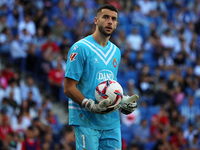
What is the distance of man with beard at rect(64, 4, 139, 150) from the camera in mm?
5647

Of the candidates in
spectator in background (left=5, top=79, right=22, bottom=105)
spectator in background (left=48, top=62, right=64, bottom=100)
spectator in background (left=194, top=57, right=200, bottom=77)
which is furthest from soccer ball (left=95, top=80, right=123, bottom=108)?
spectator in background (left=194, top=57, right=200, bottom=77)

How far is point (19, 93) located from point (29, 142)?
2.31 metres

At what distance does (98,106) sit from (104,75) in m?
0.65

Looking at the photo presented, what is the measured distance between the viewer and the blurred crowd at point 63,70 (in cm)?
1196

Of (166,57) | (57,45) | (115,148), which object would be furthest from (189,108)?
(115,148)

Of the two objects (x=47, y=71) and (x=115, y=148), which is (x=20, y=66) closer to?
(x=47, y=71)

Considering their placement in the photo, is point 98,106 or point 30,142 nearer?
point 98,106

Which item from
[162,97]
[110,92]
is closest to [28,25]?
[162,97]

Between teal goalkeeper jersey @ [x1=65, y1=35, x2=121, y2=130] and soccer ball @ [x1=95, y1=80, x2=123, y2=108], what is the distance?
0.23m

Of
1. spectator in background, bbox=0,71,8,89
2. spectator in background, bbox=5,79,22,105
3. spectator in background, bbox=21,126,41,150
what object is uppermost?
spectator in background, bbox=0,71,8,89

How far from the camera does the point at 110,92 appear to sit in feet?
17.7

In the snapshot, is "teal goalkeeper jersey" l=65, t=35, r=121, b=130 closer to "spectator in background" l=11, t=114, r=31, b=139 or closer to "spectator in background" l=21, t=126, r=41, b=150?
"spectator in background" l=21, t=126, r=41, b=150

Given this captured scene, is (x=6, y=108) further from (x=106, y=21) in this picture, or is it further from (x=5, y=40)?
(x=106, y=21)

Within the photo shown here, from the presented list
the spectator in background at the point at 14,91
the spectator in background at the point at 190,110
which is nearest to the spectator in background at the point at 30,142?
the spectator in background at the point at 14,91
